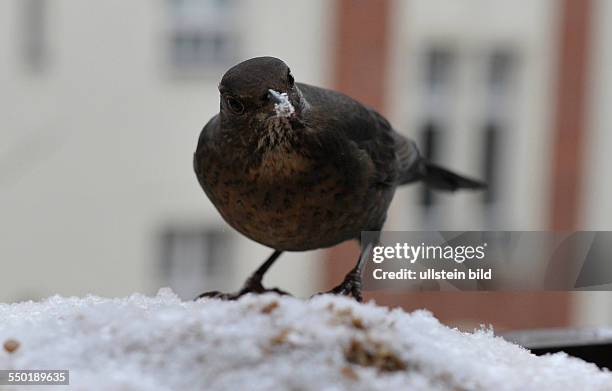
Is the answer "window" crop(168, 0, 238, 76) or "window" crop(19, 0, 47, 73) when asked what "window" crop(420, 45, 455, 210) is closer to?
"window" crop(168, 0, 238, 76)

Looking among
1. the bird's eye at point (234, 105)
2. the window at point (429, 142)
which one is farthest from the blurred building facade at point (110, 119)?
the bird's eye at point (234, 105)

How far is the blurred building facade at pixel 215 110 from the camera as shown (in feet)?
37.4

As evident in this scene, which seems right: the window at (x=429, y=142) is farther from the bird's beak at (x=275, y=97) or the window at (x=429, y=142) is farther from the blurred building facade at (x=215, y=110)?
the bird's beak at (x=275, y=97)

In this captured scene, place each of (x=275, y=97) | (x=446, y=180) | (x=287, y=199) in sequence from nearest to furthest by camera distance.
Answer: (x=275, y=97), (x=287, y=199), (x=446, y=180)

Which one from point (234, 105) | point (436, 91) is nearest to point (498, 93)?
point (436, 91)

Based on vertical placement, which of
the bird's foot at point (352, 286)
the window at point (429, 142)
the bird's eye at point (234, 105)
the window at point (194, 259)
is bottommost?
the window at point (194, 259)

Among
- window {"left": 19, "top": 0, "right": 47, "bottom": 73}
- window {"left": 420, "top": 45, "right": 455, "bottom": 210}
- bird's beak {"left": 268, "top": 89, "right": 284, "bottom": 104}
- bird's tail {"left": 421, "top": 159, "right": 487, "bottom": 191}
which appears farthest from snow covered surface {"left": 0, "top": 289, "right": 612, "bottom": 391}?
window {"left": 420, "top": 45, "right": 455, "bottom": 210}

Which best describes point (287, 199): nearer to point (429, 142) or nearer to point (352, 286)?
point (352, 286)

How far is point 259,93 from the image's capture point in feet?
8.32

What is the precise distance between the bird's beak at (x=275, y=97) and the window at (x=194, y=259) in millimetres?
10061

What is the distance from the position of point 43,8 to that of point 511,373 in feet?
33.4

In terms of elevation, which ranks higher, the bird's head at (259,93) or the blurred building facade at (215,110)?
the bird's head at (259,93)

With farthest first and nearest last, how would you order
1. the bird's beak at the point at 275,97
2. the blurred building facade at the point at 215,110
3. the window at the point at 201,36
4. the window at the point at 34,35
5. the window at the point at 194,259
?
the window at the point at 194,259, the window at the point at 201,36, the blurred building facade at the point at 215,110, the window at the point at 34,35, the bird's beak at the point at 275,97

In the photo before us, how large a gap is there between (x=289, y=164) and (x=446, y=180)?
146cm
